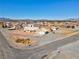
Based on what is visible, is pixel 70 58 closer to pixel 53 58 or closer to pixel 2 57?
pixel 53 58

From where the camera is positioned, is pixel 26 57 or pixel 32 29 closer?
pixel 26 57

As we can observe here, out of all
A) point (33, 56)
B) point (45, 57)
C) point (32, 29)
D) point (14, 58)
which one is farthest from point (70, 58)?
point (32, 29)

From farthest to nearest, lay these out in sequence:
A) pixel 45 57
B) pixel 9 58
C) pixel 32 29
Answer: pixel 32 29, pixel 45 57, pixel 9 58

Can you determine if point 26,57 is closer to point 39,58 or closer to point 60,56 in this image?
point 39,58

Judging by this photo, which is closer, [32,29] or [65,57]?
[65,57]

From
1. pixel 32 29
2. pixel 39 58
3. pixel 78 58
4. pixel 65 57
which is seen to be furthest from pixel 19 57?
pixel 32 29

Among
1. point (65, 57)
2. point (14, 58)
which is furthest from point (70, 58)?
point (14, 58)

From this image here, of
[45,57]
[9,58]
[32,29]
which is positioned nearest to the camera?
[9,58]

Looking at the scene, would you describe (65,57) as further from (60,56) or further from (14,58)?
(14,58)
